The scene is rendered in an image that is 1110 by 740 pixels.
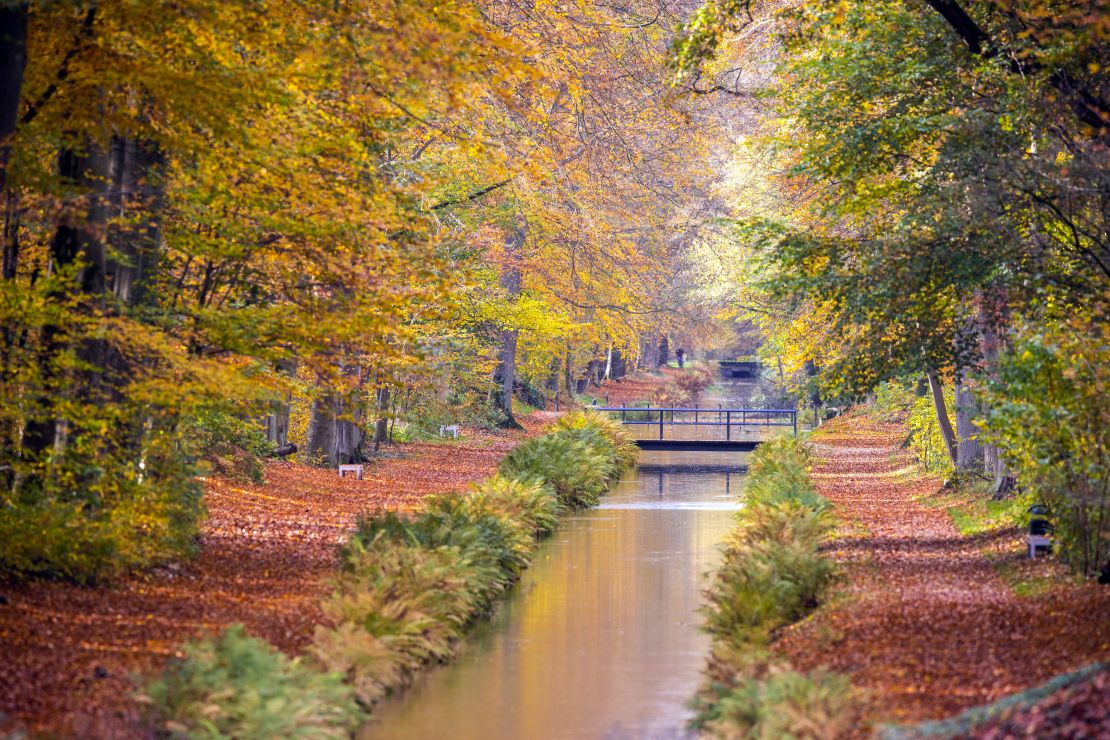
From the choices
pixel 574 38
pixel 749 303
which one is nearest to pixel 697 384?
pixel 749 303

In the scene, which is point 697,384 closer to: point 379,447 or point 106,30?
point 379,447

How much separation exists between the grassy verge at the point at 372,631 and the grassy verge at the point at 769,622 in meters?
2.65

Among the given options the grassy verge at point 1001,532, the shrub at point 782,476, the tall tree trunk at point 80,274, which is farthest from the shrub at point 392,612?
the shrub at point 782,476

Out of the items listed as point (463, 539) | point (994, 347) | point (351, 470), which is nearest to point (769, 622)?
point (463, 539)

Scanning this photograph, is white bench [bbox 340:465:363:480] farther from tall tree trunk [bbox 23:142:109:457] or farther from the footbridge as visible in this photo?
the footbridge

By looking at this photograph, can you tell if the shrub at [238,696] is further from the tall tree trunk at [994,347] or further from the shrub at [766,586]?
the tall tree trunk at [994,347]

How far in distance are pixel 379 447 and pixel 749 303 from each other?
1208 centimetres

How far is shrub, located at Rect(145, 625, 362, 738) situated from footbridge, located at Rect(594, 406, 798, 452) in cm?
3263

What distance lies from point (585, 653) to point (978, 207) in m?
6.43

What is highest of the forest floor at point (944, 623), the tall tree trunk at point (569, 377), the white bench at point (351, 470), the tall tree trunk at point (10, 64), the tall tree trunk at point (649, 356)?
the tall tree trunk at point (649, 356)

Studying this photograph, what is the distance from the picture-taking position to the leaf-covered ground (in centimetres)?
884

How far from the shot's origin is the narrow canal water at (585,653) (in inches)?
429

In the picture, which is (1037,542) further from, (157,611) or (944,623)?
(157,611)

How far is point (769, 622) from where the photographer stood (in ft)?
42.6
